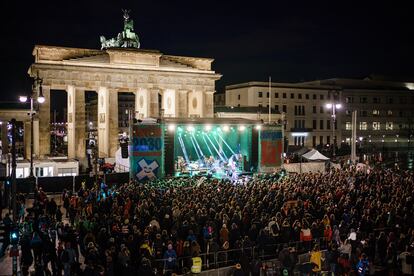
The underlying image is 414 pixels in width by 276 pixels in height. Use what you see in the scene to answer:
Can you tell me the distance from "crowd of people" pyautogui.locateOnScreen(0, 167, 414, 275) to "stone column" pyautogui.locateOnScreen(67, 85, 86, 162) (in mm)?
28372

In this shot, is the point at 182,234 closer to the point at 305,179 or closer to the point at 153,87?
the point at 305,179

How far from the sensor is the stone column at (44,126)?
1908 inches

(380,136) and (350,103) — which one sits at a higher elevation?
(350,103)

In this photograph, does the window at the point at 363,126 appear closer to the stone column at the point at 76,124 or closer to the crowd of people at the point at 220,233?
the stone column at the point at 76,124

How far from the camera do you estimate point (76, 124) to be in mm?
50375

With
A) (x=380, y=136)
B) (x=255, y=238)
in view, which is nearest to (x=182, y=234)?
(x=255, y=238)

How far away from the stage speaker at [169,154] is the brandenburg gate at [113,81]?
16.0 meters

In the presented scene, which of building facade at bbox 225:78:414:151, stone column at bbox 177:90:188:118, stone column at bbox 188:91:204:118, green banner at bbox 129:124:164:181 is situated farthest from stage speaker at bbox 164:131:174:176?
building facade at bbox 225:78:414:151

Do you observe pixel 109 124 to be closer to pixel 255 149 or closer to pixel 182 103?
pixel 182 103

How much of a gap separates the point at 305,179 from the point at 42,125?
3157 cm

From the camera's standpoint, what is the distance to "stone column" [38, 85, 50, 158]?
48.5 meters

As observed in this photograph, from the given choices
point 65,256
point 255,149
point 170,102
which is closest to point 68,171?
point 255,149

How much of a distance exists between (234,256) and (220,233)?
921 millimetres

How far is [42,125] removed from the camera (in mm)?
48625
